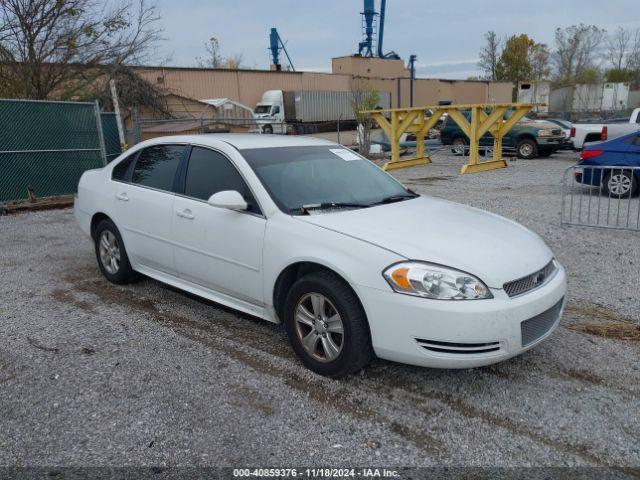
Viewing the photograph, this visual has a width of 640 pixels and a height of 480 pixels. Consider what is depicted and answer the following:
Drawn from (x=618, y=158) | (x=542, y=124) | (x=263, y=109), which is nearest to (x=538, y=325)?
(x=618, y=158)

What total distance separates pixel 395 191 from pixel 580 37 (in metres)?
78.7

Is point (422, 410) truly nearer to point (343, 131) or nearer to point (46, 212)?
point (46, 212)

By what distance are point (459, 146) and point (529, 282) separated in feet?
59.3

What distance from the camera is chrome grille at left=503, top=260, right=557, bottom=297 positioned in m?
3.26

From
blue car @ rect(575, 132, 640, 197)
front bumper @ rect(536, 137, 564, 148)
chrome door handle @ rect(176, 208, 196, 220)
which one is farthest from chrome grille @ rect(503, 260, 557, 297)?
front bumper @ rect(536, 137, 564, 148)

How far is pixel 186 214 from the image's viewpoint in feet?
14.7

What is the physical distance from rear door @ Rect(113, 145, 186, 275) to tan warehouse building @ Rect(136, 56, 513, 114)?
24.3m

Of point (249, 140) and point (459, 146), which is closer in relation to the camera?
point (249, 140)

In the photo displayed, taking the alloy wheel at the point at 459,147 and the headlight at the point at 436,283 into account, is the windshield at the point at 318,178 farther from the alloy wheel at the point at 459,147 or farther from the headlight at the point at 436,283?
the alloy wheel at the point at 459,147

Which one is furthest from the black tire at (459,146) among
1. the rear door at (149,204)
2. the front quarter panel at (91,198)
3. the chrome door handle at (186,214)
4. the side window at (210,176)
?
the chrome door handle at (186,214)

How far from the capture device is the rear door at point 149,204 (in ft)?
15.6

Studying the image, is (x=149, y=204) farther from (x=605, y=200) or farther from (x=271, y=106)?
(x=271, y=106)

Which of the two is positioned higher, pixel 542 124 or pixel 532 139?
pixel 542 124

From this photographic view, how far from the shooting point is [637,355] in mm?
3934
